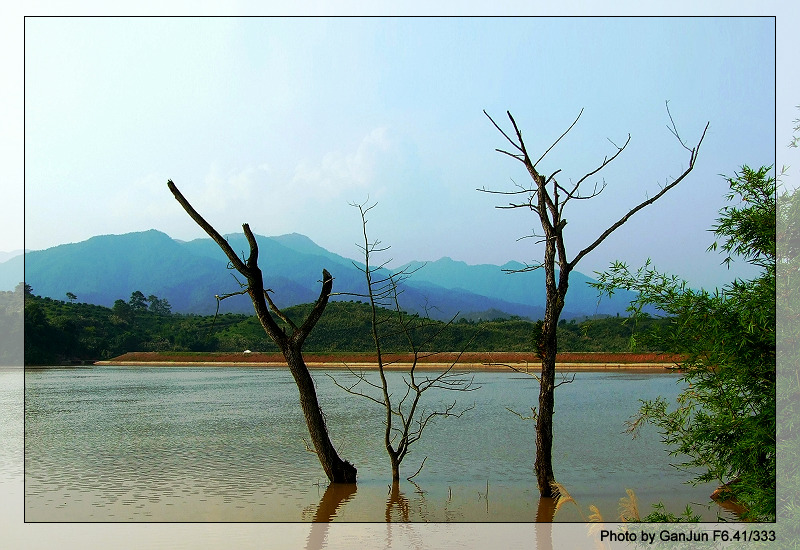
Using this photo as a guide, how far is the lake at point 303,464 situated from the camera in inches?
224

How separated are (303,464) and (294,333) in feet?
7.12

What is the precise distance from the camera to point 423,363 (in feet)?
82.0

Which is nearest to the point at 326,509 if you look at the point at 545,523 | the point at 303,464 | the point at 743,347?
the point at 545,523

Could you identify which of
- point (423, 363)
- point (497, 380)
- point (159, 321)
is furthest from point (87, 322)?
point (497, 380)

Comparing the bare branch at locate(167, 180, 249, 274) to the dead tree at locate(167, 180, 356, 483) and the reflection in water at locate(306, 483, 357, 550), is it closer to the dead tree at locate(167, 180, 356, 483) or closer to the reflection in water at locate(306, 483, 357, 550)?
the dead tree at locate(167, 180, 356, 483)

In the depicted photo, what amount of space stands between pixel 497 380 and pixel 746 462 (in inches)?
690

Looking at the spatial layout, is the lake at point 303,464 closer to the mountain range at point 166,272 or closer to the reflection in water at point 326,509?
the reflection in water at point 326,509

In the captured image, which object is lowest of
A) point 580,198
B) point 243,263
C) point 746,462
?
point 746,462

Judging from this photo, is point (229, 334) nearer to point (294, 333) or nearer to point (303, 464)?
point (303, 464)

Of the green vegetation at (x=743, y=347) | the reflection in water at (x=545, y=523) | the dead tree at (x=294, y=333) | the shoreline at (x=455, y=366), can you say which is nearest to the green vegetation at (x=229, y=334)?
the shoreline at (x=455, y=366)

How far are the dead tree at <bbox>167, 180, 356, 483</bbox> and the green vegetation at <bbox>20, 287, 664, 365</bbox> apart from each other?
22978mm

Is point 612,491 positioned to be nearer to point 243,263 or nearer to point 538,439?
point 538,439

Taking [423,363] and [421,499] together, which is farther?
[423,363]

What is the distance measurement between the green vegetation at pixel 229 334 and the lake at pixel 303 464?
17.6m
